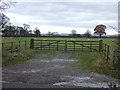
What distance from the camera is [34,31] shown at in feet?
342

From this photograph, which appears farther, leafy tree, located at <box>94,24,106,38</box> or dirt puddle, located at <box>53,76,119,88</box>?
leafy tree, located at <box>94,24,106,38</box>

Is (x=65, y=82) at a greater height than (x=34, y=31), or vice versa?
(x=34, y=31)

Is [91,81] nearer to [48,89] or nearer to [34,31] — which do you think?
[48,89]

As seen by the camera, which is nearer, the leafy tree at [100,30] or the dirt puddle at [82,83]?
the dirt puddle at [82,83]

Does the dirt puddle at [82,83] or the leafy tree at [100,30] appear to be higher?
the leafy tree at [100,30]

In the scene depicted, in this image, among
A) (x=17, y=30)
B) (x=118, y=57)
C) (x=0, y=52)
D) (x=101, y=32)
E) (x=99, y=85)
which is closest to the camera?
(x=99, y=85)

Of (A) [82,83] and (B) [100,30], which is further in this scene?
(B) [100,30]

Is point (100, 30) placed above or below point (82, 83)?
above

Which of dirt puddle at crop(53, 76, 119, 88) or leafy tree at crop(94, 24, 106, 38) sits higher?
leafy tree at crop(94, 24, 106, 38)

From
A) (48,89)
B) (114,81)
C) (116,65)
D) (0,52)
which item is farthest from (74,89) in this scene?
(0,52)

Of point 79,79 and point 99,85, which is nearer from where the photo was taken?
point 99,85

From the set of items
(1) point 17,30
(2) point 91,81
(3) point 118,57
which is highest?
(1) point 17,30

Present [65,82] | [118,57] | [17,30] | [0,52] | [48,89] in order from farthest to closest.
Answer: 1. [17,30]
2. [0,52]
3. [118,57]
4. [65,82]
5. [48,89]

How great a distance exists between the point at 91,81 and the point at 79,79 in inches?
21.5
